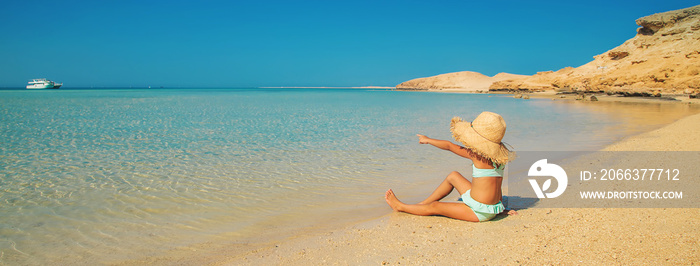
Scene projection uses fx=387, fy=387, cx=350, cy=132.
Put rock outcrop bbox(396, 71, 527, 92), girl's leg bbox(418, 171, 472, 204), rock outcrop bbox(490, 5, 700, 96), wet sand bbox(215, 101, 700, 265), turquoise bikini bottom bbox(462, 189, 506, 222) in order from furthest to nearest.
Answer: rock outcrop bbox(396, 71, 527, 92)
rock outcrop bbox(490, 5, 700, 96)
girl's leg bbox(418, 171, 472, 204)
turquoise bikini bottom bbox(462, 189, 506, 222)
wet sand bbox(215, 101, 700, 265)

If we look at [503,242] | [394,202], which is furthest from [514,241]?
[394,202]

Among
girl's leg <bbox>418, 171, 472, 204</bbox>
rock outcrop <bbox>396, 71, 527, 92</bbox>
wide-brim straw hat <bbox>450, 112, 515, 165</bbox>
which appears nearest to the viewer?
wide-brim straw hat <bbox>450, 112, 515, 165</bbox>

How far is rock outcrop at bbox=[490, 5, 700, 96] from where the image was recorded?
87.0ft

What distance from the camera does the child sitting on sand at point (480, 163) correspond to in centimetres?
351

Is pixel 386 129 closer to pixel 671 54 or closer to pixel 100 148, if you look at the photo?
pixel 100 148

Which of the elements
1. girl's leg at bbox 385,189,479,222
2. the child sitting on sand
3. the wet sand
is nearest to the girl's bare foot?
girl's leg at bbox 385,189,479,222

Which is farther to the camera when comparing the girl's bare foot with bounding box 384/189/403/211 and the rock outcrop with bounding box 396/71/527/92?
the rock outcrop with bounding box 396/71/527/92

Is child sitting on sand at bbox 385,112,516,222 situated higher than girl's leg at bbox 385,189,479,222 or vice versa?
child sitting on sand at bbox 385,112,516,222

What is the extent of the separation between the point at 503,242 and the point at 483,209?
49 cm

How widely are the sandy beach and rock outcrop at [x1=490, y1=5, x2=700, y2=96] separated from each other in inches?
1097

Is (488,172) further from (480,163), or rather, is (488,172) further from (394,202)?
(394,202)

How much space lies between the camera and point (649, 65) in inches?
1198

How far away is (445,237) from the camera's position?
335cm

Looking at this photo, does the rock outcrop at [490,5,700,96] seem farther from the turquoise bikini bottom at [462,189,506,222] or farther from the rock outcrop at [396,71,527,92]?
the rock outcrop at [396,71,527,92]
